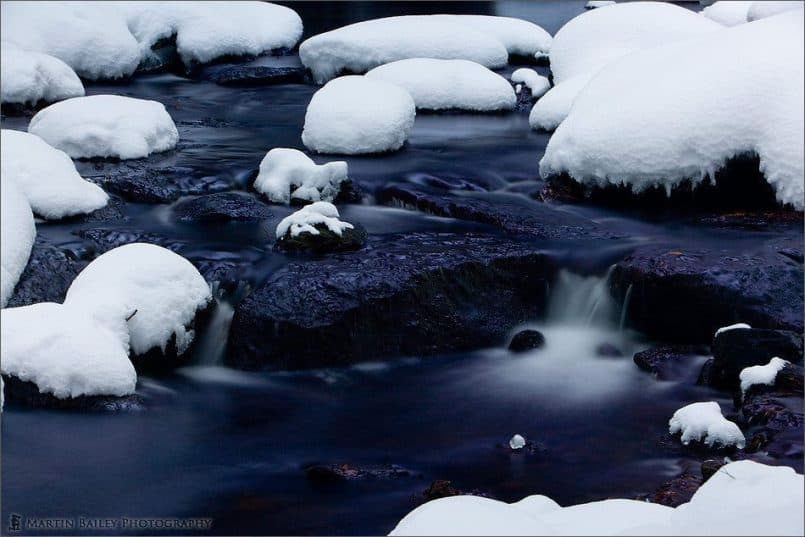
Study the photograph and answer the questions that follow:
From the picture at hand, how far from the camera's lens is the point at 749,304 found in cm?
564

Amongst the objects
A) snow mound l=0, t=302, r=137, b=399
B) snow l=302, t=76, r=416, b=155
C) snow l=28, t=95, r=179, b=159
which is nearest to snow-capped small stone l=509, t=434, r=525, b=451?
snow mound l=0, t=302, r=137, b=399

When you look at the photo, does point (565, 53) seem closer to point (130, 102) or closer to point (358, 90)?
point (358, 90)

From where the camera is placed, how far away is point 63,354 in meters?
4.86

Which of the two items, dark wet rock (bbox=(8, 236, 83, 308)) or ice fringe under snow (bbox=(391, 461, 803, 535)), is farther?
dark wet rock (bbox=(8, 236, 83, 308))

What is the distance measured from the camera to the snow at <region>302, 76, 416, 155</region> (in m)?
8.53

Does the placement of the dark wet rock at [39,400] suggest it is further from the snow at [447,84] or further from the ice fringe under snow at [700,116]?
the snow at [447,84]

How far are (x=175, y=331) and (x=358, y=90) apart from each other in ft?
11.7

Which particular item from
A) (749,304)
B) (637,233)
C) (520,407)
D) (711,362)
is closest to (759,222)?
(637,233)

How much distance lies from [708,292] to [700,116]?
1599 millimetres

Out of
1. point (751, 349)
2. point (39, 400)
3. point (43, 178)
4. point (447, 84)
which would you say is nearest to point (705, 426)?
point (751, 349)

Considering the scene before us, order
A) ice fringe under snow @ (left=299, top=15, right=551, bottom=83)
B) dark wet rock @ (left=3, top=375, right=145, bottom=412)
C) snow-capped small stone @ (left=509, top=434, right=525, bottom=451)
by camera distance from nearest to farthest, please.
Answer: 1. snow-capped small stone @ (left=509, top=434, right=525, bottom=451)
2. dark wet rock @ (left=3, top=375, right=145, bottom=412)
3. ice fringe under snow @ (left=299, top=15, right=551, bottom=83)

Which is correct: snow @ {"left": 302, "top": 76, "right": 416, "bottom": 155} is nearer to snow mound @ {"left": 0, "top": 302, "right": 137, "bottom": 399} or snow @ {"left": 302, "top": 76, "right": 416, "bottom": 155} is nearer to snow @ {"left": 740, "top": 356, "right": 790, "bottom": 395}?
snow mound @ {"left": 0, "top": 302, "right": 137, "bottom": 399}

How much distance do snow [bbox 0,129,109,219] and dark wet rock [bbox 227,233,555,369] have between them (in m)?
1.82

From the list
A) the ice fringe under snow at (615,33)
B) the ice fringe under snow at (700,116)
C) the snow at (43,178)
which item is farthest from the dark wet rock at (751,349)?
the ice fringe under snow at (615,33)
